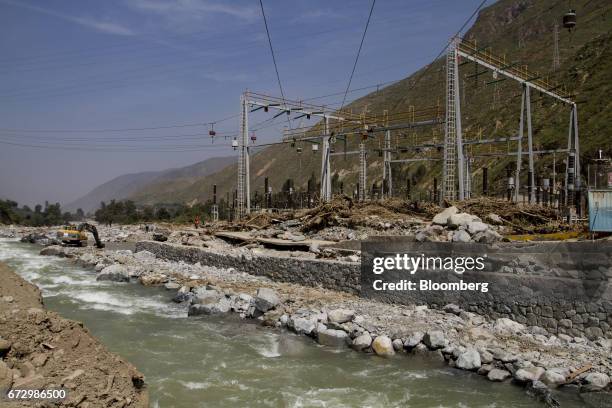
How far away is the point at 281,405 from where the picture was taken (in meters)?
7.64

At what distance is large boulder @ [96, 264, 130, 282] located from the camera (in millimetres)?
19203

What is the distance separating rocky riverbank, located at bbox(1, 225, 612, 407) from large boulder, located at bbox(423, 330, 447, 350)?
19 mm

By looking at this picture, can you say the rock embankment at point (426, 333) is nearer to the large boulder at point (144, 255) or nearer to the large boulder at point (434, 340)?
the large boulder at point (434, 340)

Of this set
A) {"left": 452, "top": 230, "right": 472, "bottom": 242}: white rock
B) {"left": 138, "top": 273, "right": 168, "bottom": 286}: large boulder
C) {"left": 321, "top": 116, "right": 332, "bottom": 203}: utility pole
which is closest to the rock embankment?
{"left": 452, "top": 230, "right": 472, "bottom": 242}: white rock

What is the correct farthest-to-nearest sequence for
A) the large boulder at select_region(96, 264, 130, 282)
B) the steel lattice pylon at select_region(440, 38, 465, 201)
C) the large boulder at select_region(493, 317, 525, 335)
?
the large boulder at select_region(96, 264, 130, 282) < the steel lattice pylon at select_region(440, 38, 465, 201) < the large boulder at select_region(493, 317, 525, 335)

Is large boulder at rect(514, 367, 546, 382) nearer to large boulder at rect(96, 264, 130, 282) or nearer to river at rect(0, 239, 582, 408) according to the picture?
river at rect(0, 239, 582, 408)

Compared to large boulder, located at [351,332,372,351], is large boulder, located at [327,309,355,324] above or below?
above

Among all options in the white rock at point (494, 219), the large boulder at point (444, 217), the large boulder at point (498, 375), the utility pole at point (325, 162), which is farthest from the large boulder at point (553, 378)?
the utility pole at point (325, 162)

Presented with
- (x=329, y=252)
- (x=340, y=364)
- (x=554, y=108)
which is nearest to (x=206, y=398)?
(x=340, y=364)

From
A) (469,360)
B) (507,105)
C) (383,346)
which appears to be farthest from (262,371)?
(507,105)

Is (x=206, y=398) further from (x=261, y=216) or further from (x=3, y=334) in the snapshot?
(x=261, y=216)

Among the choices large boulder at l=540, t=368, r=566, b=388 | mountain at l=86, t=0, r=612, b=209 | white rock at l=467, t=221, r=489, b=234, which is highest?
mountain at l=86, t=0, r=612, b=209

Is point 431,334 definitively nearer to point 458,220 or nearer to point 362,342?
point 362,342

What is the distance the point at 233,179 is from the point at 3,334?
123361 millimetres
